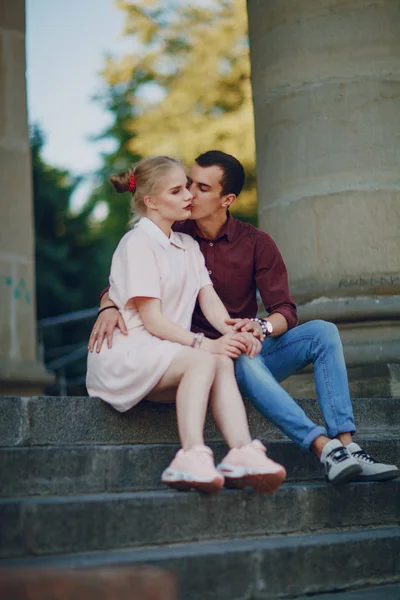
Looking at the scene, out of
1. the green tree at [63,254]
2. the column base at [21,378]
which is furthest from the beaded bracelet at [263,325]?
the green tree at [63,254]

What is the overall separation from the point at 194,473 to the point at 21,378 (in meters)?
3.33

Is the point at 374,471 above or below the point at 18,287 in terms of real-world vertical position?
below

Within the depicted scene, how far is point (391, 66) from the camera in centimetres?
683

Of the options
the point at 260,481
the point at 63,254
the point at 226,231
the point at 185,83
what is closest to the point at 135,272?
the point at 226,231

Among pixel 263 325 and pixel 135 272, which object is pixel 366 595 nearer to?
pixel 263 325

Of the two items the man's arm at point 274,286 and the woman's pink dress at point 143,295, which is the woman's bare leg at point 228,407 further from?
the man's arm at point 274,286

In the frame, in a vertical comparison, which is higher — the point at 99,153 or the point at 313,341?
the point at 99,153

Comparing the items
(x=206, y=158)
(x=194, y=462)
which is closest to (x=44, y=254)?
(x=206, y=158)

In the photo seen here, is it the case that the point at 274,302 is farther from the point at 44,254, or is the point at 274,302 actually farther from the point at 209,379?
the point at 44,254

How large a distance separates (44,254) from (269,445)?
1499 centimetres

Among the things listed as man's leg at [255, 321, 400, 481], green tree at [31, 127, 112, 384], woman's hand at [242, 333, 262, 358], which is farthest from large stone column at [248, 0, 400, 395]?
green tree at [31, 127, 112, 384]

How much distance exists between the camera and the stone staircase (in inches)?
134

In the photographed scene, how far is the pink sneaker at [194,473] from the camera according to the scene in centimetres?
369

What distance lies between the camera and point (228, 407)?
4.00 meters
